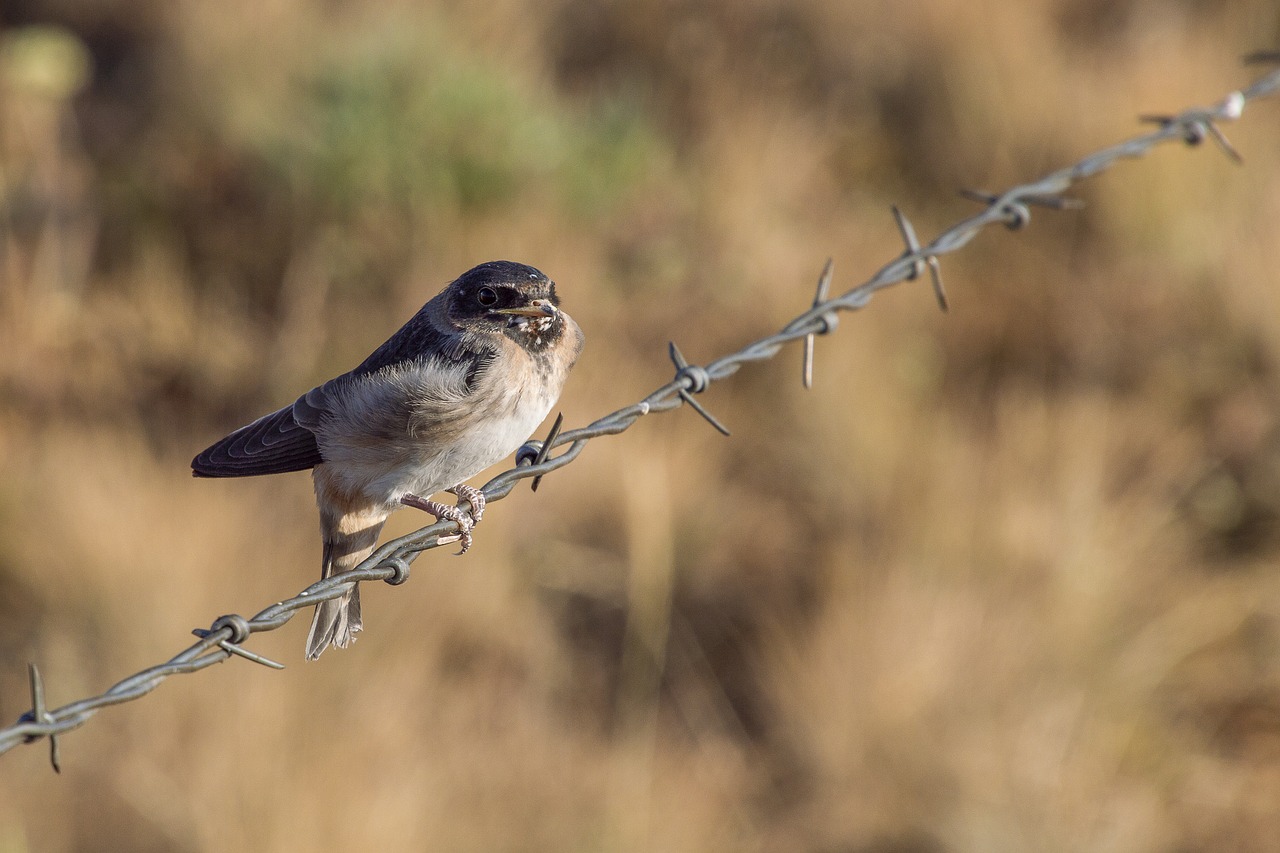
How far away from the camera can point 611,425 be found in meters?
3.16

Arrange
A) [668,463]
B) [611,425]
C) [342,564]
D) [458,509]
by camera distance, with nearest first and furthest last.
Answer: [611,425] → [458,509] → [342,564] → [668,463]

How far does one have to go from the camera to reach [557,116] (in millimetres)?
10602

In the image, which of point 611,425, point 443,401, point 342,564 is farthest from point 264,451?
point 611,425

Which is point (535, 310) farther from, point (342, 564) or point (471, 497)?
point (342, 564)

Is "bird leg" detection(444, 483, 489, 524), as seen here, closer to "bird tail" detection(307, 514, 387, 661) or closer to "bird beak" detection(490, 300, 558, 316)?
"bird tail" detection(307, 514, 387, 661)

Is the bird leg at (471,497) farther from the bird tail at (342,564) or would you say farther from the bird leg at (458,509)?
the bird tail at (342,564)

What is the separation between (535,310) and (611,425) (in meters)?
0.50

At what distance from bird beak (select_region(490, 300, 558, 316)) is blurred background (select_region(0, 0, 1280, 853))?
3.25m

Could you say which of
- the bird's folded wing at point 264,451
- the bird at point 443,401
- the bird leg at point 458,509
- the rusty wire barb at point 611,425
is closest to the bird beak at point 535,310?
the bird at point 443,401

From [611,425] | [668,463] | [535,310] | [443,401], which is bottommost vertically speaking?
[611,425]

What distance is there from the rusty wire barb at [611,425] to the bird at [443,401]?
16cm

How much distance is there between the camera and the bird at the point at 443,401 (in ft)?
11.4

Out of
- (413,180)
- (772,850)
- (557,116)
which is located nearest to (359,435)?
(772,850)

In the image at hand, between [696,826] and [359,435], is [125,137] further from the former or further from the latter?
[359,435]
